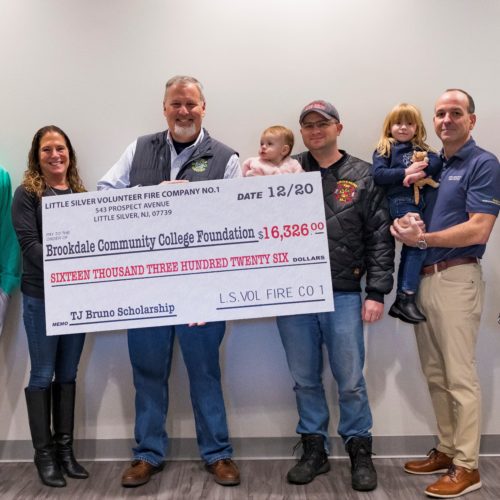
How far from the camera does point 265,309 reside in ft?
7.39

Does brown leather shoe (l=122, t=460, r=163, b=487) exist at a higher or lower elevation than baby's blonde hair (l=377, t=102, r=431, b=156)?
lower

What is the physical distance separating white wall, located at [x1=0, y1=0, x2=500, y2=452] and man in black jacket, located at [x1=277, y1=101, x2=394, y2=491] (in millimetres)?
361

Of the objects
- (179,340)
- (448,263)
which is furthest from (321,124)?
(179,340)

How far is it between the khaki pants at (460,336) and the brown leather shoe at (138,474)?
1.45 meters

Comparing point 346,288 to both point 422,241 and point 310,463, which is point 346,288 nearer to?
point 422,241

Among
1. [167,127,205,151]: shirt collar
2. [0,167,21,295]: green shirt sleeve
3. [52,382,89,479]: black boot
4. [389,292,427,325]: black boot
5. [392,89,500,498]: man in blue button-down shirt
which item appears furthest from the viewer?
[0,167,21,295]: green shirt sleeve

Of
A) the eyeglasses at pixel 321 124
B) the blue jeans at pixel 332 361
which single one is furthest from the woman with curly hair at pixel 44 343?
the eyeglasses at pixel 321 124

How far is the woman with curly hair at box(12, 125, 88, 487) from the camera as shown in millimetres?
2604

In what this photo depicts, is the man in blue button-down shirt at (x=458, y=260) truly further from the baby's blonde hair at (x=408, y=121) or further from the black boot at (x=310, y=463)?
the black boot at (x=310, y=463)

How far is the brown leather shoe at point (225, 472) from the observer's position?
8.29ft

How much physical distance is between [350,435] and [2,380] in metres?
1.95

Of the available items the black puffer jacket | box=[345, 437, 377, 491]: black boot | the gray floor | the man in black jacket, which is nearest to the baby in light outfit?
the man in black jacket

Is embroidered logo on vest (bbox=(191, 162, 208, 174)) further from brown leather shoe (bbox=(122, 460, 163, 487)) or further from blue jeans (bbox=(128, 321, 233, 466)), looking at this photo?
brown leather shoe (bbox=(122, 460, 163, 487))

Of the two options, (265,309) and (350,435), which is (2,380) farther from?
(350,435)
